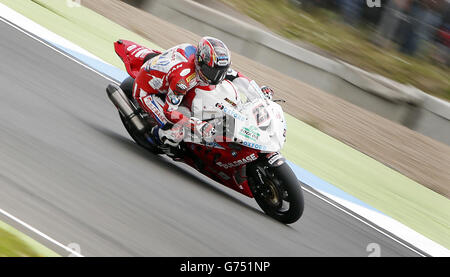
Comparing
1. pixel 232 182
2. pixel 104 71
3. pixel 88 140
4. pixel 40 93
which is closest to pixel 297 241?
pixel 232 182

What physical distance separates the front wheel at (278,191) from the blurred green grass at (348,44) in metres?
7.45

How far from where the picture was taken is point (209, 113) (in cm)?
730

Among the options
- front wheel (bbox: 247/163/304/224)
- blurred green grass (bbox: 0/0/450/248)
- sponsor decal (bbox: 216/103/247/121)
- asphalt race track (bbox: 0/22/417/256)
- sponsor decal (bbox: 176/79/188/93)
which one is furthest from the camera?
blurred green grass (bbox: 0/0/450/248)

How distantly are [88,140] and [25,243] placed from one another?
302 centimetres

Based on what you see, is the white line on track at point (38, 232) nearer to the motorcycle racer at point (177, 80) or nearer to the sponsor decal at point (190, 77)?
the motorcycle racer at point (177, 80)

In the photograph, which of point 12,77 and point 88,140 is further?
point 12,77

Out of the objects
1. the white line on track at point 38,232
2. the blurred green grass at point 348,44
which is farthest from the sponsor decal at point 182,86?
the blurred green grass at point 348,44

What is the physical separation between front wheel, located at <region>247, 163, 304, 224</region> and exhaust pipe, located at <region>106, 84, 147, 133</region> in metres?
1.38

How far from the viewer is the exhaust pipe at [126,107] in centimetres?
785

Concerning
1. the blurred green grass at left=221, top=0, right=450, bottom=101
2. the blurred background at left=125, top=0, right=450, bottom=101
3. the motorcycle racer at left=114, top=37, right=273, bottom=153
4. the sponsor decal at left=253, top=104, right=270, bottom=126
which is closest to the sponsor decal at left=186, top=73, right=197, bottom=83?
the motorcycle racer at left=114, top=37, right=273, bottom=153

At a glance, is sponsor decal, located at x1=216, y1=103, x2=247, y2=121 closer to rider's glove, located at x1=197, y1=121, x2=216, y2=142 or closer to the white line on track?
rider's glove, located at x1=197, y1=121, x2=216, y2=142

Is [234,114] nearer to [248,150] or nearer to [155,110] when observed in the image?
[248,150]

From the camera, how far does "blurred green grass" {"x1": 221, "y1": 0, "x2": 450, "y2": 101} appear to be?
14.0m

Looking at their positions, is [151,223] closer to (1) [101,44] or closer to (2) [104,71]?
(2) [104,71]
